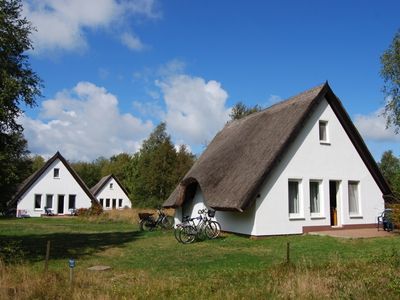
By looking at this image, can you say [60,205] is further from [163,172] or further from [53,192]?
[163,172]

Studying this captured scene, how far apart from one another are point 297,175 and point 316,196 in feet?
5.74

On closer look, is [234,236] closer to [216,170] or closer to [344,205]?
[216,170]

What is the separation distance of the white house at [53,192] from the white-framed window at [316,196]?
31554 millimetres

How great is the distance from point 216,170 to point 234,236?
379 cm

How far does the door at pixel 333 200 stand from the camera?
21.0 metres

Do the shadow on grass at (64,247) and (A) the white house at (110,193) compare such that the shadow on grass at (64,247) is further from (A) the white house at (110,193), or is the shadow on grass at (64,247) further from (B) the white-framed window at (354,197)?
(A) the white house at (110,193)

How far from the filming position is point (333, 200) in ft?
70.3

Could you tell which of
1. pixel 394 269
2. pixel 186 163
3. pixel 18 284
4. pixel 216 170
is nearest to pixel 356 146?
pixel 216 170

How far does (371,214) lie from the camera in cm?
2211

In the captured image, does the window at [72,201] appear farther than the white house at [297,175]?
Yes

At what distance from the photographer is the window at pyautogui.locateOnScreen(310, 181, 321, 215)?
20281mm

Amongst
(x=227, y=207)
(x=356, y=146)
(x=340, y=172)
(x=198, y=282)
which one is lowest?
(x=198, y=282)

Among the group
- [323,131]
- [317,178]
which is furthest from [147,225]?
[323,131]

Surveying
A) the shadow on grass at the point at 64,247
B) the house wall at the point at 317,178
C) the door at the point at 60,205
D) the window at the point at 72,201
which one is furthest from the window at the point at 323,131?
the door at the point at 60,205
